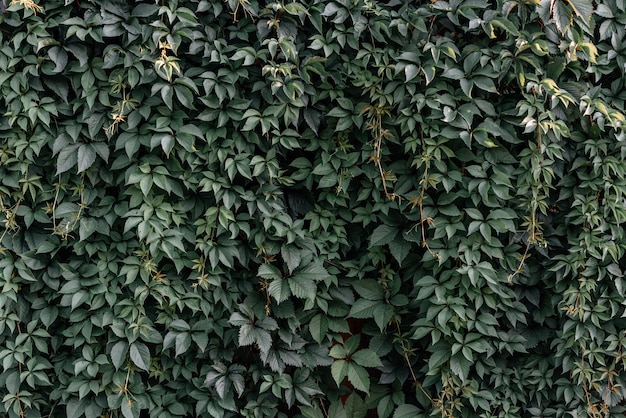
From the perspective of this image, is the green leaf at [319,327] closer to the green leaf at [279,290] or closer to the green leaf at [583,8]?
the green leaf at [279,290]

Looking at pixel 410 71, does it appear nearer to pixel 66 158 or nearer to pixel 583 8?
pixel 583 8

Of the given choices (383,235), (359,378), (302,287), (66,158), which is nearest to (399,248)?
(383,235)

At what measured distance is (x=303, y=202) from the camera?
2855mm

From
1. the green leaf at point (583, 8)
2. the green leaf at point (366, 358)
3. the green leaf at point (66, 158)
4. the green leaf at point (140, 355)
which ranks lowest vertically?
the green leaf at point (366, 358)

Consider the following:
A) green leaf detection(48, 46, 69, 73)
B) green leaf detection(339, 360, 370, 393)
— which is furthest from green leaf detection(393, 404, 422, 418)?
green leaf detection(48, 46, 69, 73)

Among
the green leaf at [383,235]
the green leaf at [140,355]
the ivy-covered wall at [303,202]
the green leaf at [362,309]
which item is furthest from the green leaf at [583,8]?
the green leaf at [140,355]

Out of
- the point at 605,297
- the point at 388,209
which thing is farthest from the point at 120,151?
the point at 605,297

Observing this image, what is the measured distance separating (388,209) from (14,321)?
1.60 metres

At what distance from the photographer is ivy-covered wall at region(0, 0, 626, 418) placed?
2.64m

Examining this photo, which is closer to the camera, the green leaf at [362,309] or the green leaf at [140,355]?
the green leaf at [140,355]

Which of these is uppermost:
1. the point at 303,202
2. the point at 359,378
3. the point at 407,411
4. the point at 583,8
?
the point at 583,8

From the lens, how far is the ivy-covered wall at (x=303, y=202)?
104 inches

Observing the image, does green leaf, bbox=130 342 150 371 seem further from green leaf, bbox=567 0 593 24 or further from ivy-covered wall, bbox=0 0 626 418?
green leaf, bbox=567 0 593 24

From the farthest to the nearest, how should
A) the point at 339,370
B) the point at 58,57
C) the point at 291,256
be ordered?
the point at 339,370
the point at 291,256
the point at 58,57
